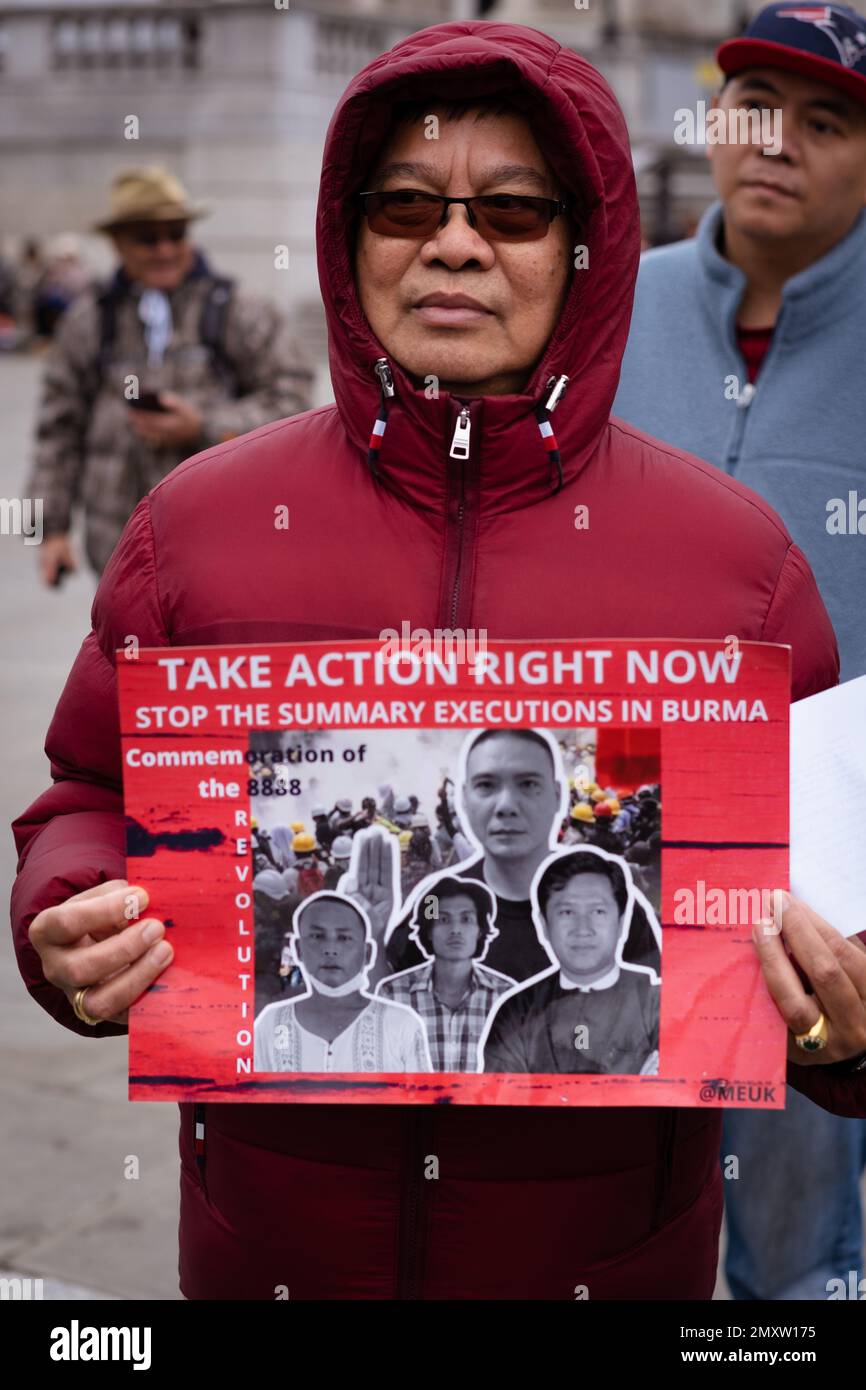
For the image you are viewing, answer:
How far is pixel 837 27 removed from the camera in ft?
10.2

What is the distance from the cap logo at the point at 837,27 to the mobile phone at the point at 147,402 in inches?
118

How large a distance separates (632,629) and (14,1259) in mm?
2553

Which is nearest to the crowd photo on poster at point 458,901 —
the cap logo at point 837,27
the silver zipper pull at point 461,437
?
the silver zipper pull at point 461,437

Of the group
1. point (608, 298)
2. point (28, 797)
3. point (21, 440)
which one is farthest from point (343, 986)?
point (21, 440)

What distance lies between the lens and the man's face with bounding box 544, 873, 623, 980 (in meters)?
1.90

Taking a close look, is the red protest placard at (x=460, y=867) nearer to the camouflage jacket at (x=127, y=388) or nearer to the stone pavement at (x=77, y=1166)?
the stone pavement at (x=77, y=1166)

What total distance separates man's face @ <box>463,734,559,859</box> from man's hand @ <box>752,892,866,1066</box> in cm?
27

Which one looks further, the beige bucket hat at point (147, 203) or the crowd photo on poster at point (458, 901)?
the beige bucket hat at point (147, 203)

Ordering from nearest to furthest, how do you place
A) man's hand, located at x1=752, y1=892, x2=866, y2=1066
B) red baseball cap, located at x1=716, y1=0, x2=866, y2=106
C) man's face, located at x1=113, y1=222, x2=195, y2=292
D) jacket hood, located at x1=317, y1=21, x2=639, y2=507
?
man's hand, located at x1=752, y1=892, x2=866, y2=1066, jacket hood, located at x1=317, y1=21, x2=639, y2=507, red baseball cap, located at x1=716, y1=0, x2=866, y2=106, man's face, located at x1=113, y1=222, x2=195, y2=292

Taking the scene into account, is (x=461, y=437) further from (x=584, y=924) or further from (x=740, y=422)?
(x=740, y=422)

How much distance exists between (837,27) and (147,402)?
3.12m

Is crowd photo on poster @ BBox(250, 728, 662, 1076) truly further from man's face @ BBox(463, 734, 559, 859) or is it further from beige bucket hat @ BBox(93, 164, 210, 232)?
beige bucket hat @ BBox(93, 164, 210, 232)

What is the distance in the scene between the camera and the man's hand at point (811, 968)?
1854 mm

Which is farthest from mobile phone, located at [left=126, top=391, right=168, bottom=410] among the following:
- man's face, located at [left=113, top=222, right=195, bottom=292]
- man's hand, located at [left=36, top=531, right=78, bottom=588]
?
man's hand, located at [left=36, top=531, right=78, bottom=588]
